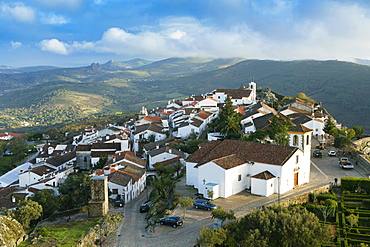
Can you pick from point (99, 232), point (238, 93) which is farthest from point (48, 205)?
point (238, 93)

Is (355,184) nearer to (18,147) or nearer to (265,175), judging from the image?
(265,175)

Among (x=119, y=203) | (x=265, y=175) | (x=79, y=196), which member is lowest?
(x=119, y=203)

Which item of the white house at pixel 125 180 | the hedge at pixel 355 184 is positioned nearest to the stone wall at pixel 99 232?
the white house at pixel 125 180

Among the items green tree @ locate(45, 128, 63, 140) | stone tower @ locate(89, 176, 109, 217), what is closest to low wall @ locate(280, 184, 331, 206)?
stone tower @ locate(89, 176, 109, 217)

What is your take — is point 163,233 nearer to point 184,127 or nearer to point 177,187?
point 177,187

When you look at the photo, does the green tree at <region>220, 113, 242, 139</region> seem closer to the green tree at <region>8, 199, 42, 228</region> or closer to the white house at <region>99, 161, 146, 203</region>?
the white house at <region>99, 161, 146, 203</region>
